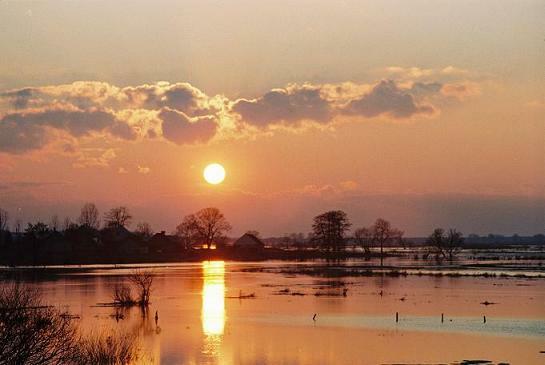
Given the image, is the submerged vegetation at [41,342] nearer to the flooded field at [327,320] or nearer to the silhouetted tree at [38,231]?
the flooded field at [327,320]

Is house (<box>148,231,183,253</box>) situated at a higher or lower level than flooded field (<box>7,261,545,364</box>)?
higher

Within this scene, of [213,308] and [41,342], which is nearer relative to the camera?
[41,342]

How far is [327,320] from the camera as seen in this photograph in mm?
56375

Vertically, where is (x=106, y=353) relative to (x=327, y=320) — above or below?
above

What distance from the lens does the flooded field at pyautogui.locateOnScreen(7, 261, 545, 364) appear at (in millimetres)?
41812

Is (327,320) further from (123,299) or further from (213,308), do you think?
(123,299)

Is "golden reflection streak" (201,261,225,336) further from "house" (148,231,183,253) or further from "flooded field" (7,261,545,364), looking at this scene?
"house" (148,231,183,253)

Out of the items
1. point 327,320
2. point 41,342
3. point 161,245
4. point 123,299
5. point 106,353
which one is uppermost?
point 161,245

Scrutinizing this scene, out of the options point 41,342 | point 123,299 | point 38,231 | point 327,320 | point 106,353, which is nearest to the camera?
point 41,342

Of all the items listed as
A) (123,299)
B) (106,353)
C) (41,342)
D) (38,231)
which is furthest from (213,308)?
(38,231)

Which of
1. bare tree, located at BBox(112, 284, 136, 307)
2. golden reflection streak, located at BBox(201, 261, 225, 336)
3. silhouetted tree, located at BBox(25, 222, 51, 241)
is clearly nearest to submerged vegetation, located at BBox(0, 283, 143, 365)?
golden reflection streak, located at BBox(201, 261, 225, 336)

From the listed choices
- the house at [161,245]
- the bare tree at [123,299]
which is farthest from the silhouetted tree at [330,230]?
the bare tree at [123,299]

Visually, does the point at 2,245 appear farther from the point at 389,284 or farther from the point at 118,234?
the point at 389,284

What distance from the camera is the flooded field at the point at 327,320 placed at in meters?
41.8
